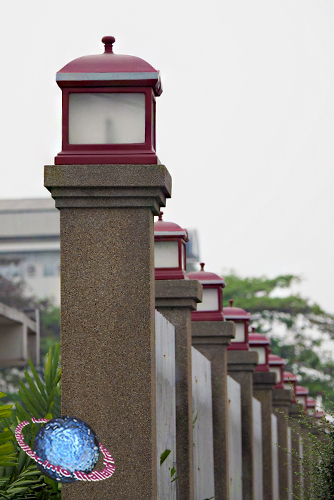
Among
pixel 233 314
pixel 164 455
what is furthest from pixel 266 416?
pixel 164 455

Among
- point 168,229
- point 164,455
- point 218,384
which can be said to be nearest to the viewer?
point 164,455

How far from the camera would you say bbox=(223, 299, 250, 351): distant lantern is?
35.7 ft

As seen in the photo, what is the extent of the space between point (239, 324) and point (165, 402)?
16.5 ft

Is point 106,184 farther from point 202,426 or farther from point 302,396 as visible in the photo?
point 302,396

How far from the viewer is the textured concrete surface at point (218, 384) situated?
29.2 ft

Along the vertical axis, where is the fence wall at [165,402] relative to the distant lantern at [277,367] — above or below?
below

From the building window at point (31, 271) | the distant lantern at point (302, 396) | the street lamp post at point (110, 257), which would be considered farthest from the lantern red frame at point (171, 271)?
the building window at point (31, 271)

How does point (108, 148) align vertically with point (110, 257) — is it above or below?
above

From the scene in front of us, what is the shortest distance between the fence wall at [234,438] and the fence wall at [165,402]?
12.1 feet

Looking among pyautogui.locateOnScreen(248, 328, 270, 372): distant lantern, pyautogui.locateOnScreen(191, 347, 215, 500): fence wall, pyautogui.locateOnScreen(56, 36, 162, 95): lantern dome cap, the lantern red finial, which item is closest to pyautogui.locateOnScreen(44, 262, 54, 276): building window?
pyautogui.locateOnScreen(248, 328, 270, 372): distant lantern

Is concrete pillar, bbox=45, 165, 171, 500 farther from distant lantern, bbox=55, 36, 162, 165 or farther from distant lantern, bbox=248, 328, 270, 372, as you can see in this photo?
distant lantern, bbox=248, 328, 270, 372

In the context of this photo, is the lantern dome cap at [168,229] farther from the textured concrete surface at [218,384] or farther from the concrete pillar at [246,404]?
the concrete pillar at [246,404]

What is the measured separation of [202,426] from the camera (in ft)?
26.7

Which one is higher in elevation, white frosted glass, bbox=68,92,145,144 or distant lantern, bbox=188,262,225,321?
white frosted glass, bbox=68,92,145,144
